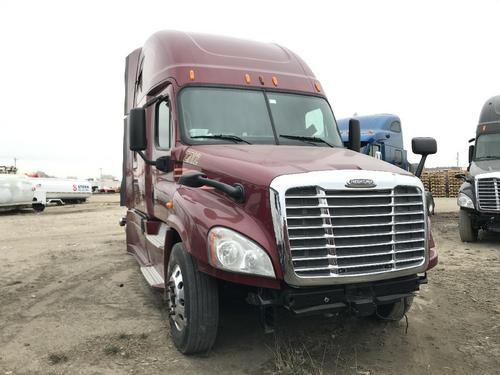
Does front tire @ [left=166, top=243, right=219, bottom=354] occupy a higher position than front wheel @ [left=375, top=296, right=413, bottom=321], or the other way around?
front tire @ [left=166, top=243, right=219, bottom=354]

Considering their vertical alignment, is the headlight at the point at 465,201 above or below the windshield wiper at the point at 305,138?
below

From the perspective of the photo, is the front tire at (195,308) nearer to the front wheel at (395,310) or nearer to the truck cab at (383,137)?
the front wheel at (395,310)

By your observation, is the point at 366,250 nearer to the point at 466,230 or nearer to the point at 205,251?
the point at 205,251

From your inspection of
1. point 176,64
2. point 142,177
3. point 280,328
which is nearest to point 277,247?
point 280,328

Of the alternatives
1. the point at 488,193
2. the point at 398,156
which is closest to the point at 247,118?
the point at 488,193

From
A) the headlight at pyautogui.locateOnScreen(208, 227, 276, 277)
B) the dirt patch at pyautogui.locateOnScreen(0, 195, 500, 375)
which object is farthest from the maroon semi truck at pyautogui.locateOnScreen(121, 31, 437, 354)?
the dirt patch at pyautogui.locateOnScreen(0, 195, 500, 375)

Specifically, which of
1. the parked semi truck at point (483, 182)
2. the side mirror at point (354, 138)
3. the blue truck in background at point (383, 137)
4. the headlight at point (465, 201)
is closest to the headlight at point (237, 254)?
the side mirror at point (354, 138)

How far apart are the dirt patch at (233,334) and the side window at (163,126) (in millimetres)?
1927

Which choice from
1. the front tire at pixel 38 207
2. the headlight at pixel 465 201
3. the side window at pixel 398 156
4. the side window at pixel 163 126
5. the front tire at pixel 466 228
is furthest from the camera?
the front tire at pixel 38 207

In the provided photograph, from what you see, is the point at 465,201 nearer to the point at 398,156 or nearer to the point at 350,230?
the point at 398,156

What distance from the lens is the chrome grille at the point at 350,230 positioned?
11.3 feet

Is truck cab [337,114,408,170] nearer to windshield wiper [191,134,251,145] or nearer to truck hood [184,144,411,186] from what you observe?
windshield wiper [191,134,251,145]

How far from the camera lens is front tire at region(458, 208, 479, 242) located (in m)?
10.5

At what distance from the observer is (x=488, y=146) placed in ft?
37.9
